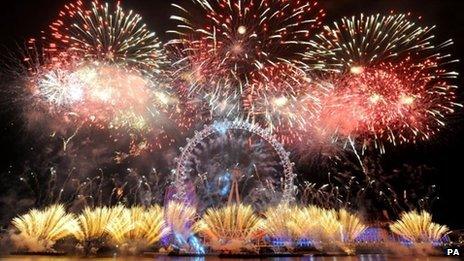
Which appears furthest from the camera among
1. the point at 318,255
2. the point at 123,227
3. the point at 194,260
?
the point at 318,255

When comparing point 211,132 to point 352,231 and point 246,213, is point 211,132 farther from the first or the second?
point 352,231

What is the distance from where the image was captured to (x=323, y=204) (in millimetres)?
44688

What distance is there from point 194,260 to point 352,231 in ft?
44.9

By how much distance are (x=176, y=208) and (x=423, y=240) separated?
18.7m

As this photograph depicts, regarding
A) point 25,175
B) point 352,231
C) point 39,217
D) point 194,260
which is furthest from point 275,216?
point 25,175

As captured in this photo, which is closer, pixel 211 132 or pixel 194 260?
pixel 194 260

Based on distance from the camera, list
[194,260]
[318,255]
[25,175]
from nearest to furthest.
Result: [194,260] → [318,255] → [25,175]

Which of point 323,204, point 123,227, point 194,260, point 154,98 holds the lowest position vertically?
point 194,260

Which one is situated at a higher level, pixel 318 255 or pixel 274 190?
pixel 274 190

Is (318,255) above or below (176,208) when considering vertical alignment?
below

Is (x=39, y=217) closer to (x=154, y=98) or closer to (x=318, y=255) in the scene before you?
(x=154, y=98)

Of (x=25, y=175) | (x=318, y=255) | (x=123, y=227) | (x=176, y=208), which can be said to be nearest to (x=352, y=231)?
(x=318, y=255)

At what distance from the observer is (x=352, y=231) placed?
118 ft

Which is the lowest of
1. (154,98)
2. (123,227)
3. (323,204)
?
(123,227)
